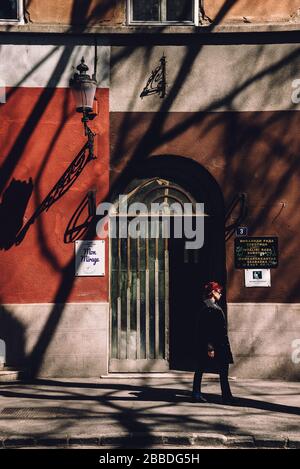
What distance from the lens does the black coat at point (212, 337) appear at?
9.45 meters

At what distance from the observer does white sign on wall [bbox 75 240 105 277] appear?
11.4 meters

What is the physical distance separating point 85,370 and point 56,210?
2.79 m

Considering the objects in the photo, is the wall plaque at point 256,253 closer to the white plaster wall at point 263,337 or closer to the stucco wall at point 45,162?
the white plaster wall at point 263,337

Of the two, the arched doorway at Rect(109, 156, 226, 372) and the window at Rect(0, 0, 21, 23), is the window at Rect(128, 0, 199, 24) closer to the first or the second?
the window at Rect(0, 0, 21, 23)

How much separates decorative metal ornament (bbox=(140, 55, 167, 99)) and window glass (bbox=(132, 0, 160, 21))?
84 centimetres

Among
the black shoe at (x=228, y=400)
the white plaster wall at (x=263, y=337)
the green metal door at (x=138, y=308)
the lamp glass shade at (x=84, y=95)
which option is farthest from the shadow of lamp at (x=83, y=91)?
the black shoe at (x=228, y=400)

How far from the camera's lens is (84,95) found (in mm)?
10586

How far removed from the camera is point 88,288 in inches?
449

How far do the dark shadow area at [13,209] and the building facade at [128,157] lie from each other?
0.02 m

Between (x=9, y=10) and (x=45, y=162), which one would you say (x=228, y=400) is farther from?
(x=9, y=10)

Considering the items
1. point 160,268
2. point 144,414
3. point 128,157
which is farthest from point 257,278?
point 144,414
